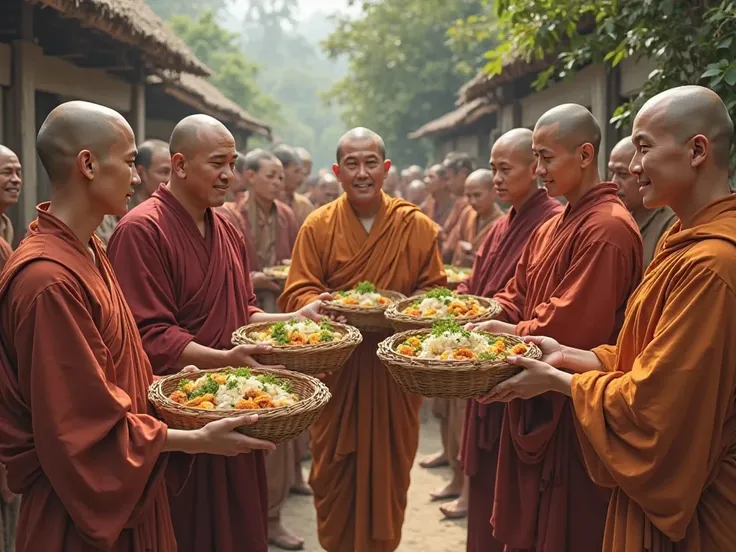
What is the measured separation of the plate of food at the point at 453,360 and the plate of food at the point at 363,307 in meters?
0.84

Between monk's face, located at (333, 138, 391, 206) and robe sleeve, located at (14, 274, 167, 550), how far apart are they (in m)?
3.11

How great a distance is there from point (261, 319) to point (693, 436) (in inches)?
106

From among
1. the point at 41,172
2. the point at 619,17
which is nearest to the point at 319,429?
the point at 619,17

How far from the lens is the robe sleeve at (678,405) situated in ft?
8.68

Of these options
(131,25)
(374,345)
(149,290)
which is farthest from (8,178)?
(131,25)

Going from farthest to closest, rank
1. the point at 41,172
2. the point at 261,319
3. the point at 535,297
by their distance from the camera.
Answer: the point at 41,172 < the point at 261,319 < the point at 535,297

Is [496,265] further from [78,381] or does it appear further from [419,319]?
[78,381]

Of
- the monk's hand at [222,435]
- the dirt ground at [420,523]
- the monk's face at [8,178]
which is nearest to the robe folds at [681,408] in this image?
the monk's hand at [222,435]

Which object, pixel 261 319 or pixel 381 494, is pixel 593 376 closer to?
pixel 261 319

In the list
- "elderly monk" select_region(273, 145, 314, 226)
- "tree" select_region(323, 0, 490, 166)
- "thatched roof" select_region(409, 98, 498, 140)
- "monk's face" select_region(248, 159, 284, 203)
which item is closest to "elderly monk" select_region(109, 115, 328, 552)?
"monk's face" select_region(248, 159, 284, 203)

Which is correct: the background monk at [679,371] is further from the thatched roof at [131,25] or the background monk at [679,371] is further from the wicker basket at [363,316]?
the thatched roof at [131,25]

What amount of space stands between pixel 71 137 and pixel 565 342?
2.43 metres

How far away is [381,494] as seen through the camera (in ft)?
17.5

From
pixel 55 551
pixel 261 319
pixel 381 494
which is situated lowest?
pixel 381 494
